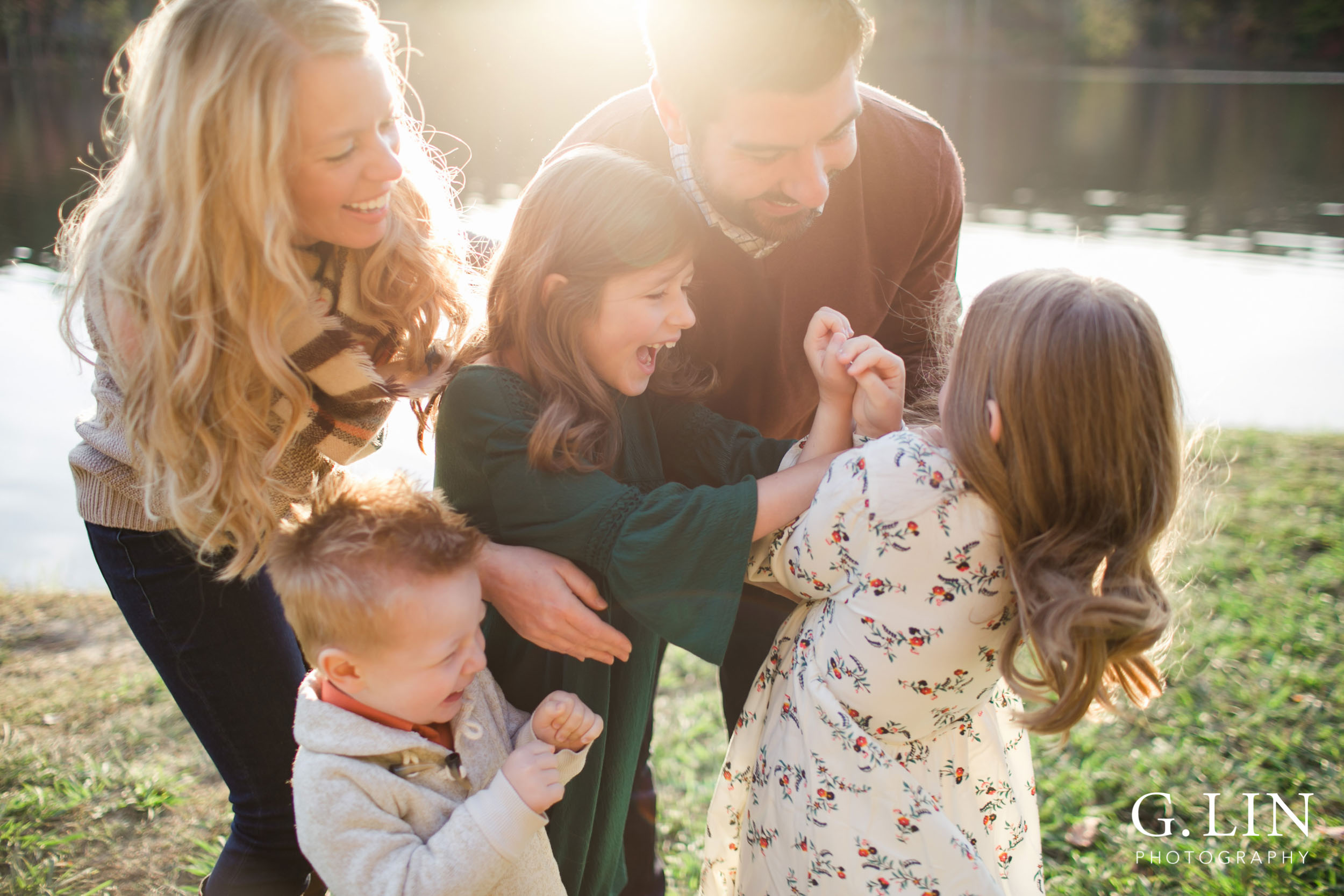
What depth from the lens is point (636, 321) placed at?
1737mm

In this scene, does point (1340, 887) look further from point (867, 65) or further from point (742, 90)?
point (867, 65)

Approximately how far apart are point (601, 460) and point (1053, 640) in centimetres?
78

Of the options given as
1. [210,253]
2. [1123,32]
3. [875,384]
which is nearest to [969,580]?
[875,384]

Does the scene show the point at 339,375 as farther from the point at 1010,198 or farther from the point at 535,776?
the point at 1010,198

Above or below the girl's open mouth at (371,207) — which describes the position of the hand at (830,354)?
below

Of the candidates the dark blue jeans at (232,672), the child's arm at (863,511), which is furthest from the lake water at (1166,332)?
the child's arm at (863,511)

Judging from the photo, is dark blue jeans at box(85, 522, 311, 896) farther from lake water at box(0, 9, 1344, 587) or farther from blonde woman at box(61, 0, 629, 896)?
lake water at box(0, 9, 1344, 587)

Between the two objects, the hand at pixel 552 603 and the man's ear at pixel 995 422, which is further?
the hand at pixel 552 603

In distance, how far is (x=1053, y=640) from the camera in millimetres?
1416

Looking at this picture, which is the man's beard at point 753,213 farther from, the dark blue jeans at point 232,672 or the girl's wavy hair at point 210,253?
the dark blue jeans at point 232,672

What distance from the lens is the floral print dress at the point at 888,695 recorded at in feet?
4.91

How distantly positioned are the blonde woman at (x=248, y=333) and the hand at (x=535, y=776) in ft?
0.64

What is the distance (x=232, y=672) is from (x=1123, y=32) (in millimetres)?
48228

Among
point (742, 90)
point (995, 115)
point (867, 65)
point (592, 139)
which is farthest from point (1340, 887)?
point (867, 65)
